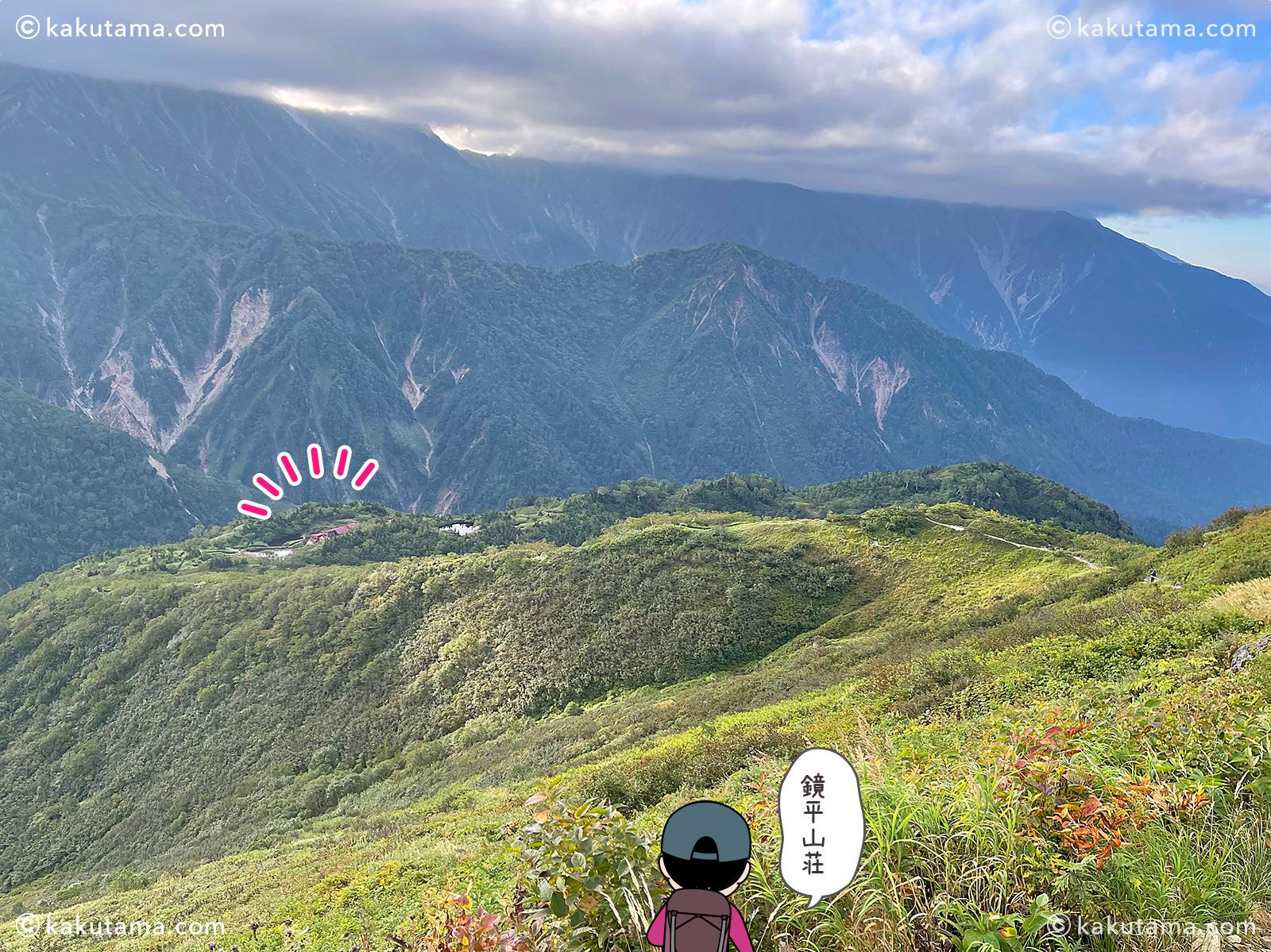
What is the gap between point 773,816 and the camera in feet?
18.2

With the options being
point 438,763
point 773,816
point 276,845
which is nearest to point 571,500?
point 438,763

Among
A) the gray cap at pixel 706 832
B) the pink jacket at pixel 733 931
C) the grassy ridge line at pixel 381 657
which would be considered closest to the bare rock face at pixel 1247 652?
the pink jacket at pixel 733 931

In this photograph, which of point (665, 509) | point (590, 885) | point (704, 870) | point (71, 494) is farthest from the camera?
point (71, 494)

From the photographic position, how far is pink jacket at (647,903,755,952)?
3.02 m

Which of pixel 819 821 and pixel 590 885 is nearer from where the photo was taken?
pixel 819 821

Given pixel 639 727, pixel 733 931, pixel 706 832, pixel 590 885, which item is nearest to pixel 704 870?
pixel 706 832

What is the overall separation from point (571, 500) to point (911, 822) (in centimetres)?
9897

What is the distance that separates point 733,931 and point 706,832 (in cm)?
43

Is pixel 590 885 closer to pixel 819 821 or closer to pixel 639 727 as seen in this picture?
pixel 819 821

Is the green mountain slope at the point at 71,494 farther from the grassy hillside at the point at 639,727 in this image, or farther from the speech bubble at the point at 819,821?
the speech bubble at the point at 819,821

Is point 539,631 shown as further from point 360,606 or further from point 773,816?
point 773,816

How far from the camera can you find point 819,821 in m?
3.65

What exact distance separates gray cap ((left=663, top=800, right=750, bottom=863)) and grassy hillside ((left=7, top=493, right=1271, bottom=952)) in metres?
1.34

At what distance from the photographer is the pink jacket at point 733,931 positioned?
3.02 metres
